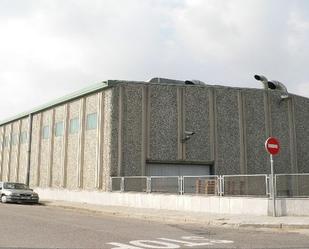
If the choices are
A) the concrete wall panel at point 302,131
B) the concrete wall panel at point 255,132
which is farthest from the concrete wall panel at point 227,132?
the concrete wall panel at point 302,131

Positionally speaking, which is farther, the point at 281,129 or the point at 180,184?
the point at 281,129

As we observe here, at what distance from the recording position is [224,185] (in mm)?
20578

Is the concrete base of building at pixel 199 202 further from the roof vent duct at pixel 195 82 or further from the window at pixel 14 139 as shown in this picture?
the window at pixel 14 139

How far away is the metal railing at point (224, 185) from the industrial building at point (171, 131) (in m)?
3.40

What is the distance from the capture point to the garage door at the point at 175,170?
97.9 feet

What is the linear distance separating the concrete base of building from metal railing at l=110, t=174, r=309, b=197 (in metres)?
0.31

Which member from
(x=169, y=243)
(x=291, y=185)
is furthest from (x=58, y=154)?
(x=169, y=243)

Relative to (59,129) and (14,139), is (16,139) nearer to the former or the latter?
(14,139)

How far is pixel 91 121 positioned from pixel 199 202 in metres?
12.5

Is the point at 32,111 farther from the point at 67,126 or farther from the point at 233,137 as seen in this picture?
the point at 233,137

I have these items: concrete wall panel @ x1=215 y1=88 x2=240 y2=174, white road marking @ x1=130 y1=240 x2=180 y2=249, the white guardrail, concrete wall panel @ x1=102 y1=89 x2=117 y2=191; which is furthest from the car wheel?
white road marking @ x1=130 y1=240 x2=180 y2=249

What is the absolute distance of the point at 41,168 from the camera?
38.3m

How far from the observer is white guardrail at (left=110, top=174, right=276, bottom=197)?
63.3 ft

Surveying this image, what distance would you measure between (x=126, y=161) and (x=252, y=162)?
344 inches
